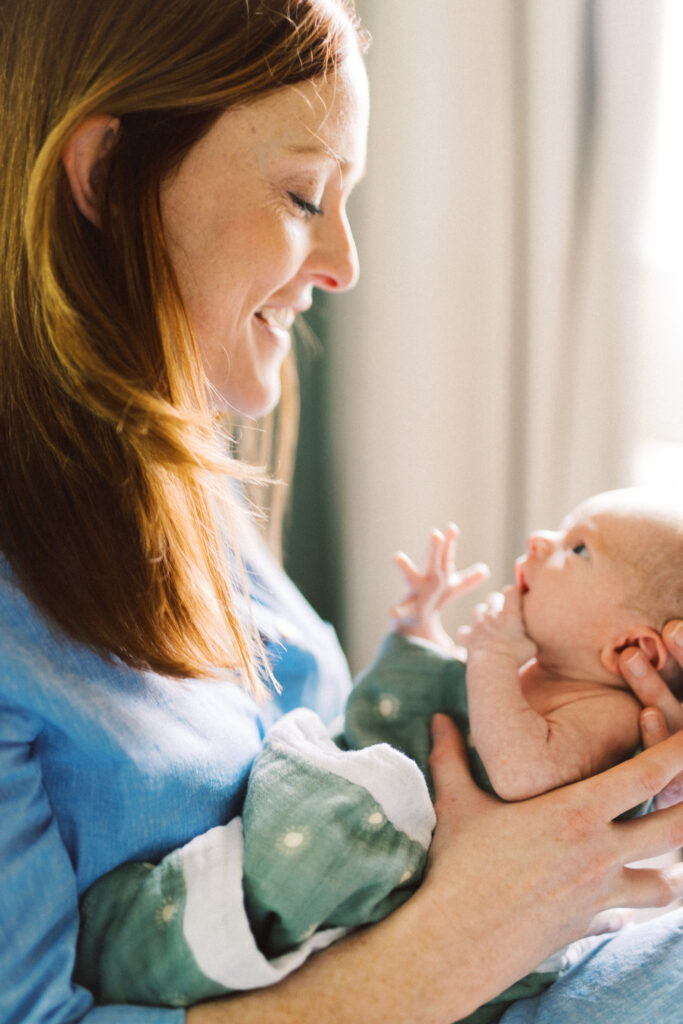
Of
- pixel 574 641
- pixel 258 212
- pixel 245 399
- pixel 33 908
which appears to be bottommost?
pixel 33 908

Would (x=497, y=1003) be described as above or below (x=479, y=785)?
below

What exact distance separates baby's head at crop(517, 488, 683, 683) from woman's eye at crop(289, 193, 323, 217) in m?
0.49

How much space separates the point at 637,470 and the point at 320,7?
2.75ft

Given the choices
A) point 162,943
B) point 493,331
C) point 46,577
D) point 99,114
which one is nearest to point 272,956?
point 162,943

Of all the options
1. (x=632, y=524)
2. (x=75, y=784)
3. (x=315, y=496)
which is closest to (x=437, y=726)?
(x=632, y=524)

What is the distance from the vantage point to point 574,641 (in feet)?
3.53

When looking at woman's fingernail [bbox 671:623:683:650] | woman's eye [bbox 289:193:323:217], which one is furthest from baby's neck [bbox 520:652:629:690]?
woman's eye [bbox 289:193:323:217]

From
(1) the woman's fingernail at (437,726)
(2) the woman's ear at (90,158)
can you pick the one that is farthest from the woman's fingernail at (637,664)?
(2) the woman's ear at (90,158)

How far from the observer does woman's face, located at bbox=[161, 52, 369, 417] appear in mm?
952

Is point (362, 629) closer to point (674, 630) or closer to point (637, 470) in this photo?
point (637, 470)

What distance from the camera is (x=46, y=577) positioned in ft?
2.82

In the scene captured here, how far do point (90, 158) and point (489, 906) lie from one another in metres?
0.85

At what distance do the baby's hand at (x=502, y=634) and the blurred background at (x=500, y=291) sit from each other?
438 millimetres

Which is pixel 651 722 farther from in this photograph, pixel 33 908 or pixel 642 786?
pixel 33 908
